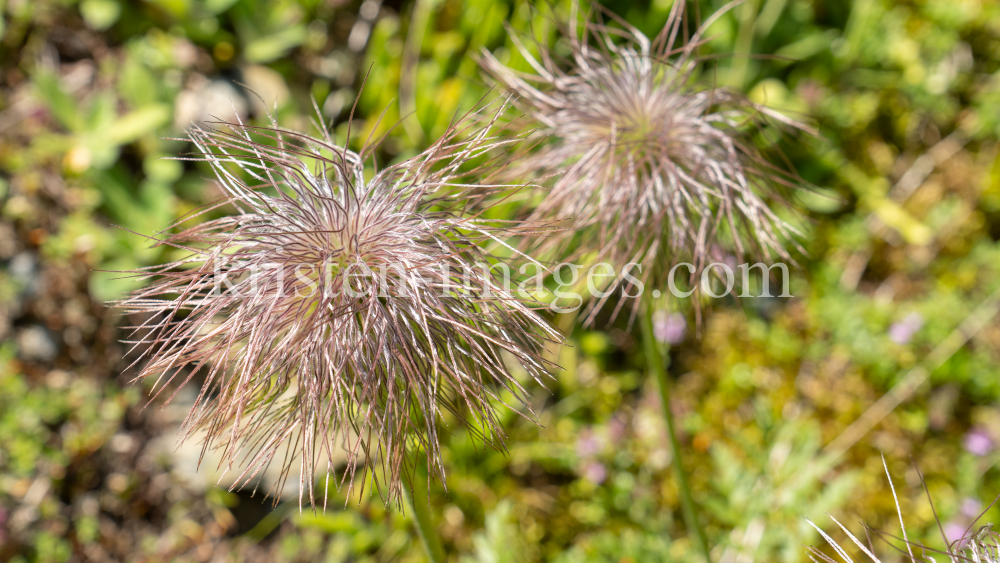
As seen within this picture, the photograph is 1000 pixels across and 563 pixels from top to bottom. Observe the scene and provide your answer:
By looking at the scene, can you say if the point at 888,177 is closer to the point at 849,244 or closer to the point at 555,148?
the point at 849,244

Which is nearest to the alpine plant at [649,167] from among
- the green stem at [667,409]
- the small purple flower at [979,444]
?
the green stem at [667,409]

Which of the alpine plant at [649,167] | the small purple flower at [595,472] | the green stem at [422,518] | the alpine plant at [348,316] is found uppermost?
the alpine plant at [649,167]

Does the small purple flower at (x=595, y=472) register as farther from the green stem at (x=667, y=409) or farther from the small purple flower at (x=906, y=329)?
the small purple flower at (x=906, y=329)

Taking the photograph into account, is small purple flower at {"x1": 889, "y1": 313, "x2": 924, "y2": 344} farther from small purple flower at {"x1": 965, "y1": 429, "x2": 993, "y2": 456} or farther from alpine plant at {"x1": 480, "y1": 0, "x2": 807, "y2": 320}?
alpine plant at {"x1": 480, "y1": 0, "x2": 807, "y2": 320}

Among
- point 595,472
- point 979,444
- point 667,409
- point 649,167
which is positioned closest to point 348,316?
point 649,167

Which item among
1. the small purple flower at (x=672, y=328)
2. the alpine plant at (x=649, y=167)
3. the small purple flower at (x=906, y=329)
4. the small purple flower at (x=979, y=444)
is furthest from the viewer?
the small purple flower at (x=672, y=328)

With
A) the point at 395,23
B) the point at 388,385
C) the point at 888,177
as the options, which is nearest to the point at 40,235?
the point at 395,23

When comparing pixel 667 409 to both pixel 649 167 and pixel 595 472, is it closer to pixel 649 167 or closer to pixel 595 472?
pixel 649 167
